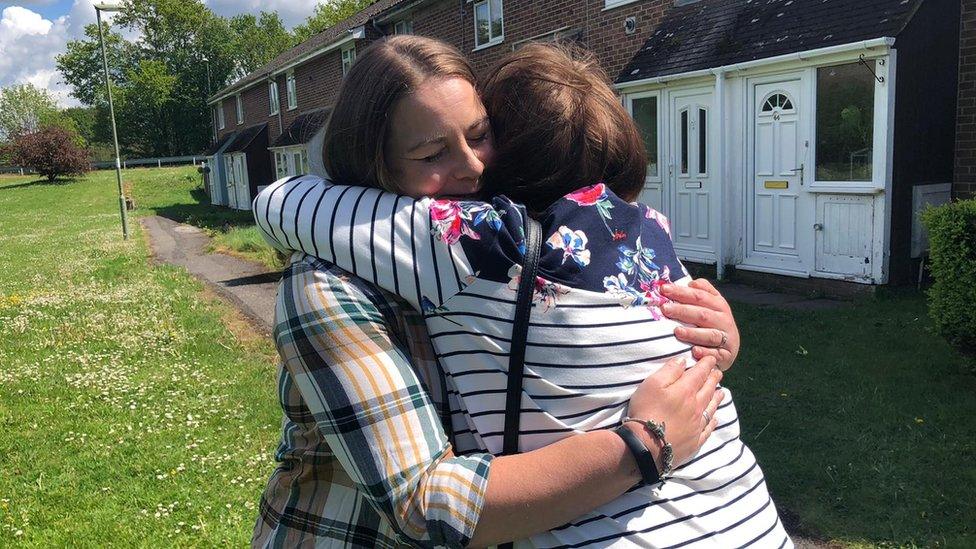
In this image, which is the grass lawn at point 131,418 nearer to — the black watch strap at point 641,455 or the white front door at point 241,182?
the black watch strap at point 641,455

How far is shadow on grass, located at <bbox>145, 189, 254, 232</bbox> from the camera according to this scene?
29.2m

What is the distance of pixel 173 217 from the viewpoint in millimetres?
35188

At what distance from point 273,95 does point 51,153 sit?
28284 mm

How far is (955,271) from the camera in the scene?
6.16 meters

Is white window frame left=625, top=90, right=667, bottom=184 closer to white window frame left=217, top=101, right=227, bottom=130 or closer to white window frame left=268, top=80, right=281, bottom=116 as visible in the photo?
white window frame left=268, top=80, right=281, bottom=116

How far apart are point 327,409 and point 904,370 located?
6.26m

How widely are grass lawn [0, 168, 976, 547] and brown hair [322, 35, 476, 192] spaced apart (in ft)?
10.9

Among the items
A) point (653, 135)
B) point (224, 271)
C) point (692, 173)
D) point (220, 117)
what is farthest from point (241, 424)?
point (220, 117)

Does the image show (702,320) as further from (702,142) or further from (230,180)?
(230,180)

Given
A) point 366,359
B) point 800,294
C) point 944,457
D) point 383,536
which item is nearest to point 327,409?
point 366,359

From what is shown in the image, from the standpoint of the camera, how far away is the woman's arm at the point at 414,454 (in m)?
1.25

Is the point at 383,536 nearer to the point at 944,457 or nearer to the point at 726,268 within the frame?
the point at 944,457

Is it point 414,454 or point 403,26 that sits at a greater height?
point 403,26

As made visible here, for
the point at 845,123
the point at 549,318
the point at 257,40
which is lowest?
the point at 549,318
